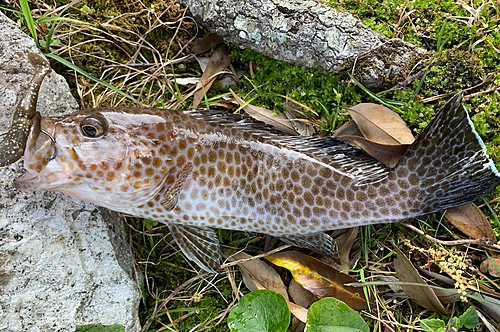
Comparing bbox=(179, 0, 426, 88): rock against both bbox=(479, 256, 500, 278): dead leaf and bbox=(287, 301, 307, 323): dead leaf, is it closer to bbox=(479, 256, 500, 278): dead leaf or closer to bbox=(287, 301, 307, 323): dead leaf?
bbox=(479, 256, 500, 278): dead leaf

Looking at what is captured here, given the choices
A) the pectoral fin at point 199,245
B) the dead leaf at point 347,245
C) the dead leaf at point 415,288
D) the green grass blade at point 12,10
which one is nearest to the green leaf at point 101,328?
the pectoral fin at point 199,245

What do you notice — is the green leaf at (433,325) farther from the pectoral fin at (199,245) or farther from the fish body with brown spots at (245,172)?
the pectoral fin at (199,245)

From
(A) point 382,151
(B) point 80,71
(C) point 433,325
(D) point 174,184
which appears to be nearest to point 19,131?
(B) point 80,71

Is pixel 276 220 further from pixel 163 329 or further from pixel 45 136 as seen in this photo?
pixel 45 136

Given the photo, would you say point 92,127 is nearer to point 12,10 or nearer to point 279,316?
point 12,10

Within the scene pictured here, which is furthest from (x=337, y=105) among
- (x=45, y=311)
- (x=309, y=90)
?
(x=45, y=311)

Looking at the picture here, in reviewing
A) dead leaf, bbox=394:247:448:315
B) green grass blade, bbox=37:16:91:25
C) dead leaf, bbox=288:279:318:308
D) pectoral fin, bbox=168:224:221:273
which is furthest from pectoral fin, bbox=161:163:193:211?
dead leaf, bbox=394:247:448:315
